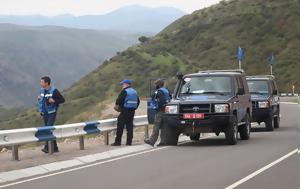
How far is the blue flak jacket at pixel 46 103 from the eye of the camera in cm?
1692

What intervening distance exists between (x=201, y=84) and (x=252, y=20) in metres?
85.5

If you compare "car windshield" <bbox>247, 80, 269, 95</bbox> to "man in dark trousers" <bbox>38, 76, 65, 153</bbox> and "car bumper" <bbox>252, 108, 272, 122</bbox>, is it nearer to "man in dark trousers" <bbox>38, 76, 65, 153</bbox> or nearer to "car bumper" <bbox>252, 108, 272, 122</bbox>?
"car bumper" <bbox>252, 108, 272, 122</bbox>

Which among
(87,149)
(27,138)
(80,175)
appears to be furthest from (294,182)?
(87,149)

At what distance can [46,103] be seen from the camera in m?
16.9

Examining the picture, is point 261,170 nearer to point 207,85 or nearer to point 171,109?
point 171,109

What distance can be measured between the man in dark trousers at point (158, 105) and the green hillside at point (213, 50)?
173ft

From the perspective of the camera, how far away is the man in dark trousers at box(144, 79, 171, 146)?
18.8 metres

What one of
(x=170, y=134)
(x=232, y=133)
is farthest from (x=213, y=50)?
(x=232, y=133)

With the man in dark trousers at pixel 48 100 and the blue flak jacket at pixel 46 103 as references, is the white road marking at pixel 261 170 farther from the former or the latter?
the blue flak jacket at pixel 46 103

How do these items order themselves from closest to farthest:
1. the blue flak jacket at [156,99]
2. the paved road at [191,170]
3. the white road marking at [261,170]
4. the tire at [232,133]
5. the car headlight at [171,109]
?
1. the white road marking at [261,170]
2. the paved road at [191,170]
3. the tire at [232,133]
4. the car headlight at [171,109]
5. the blue flak jacket at [156,99]

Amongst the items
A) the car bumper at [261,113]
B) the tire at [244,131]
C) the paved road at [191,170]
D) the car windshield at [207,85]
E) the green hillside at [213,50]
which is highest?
the green hillside at [213,50]

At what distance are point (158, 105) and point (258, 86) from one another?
7.73 metres

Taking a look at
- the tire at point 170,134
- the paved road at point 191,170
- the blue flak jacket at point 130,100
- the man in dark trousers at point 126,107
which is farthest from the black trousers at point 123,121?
the paved road at point 191,170

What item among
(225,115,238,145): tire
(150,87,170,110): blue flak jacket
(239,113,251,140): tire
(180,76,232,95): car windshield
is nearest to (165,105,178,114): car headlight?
(150,87,170,110): blue flak jacket
